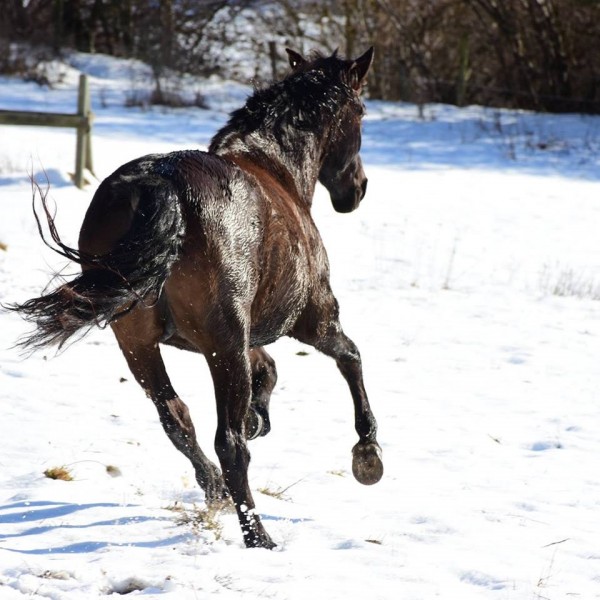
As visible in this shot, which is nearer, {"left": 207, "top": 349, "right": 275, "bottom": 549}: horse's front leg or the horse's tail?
the horse's tail

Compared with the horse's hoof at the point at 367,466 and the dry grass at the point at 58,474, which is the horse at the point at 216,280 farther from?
the dry grass at the point at 58,474

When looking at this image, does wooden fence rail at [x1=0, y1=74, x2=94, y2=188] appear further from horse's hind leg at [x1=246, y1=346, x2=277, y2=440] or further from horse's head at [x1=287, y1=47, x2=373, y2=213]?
horse's hind leg at [x1=246, y1=346, x2=277, y2=440]

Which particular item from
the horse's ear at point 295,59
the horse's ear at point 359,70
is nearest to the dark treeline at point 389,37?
the horse's ear at point 295,59

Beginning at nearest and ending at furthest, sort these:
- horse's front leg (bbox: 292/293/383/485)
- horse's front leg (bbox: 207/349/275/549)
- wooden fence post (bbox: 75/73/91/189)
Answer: horse's front leg (bbox: 207/349/275/549) → horse's front leg (bbox: 292/293/383/485) → wooden fence post (bbox: 75/73/91/189)

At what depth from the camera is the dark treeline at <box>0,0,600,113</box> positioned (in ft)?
70.6

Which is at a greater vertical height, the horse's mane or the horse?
the horse's mane

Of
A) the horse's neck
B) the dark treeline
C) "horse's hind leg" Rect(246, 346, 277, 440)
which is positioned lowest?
"horse's hind leg" Rect(246, 346, 277, 440)

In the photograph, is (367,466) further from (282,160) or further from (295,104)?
(295,104)

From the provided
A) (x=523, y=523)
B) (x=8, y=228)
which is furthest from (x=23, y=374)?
(x=8, y=228)

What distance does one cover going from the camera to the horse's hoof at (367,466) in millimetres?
5020

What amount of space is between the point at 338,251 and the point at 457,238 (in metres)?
1.84


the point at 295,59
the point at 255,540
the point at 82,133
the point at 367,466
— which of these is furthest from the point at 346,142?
the point at 82,133

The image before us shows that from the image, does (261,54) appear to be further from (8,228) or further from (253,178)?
(253,178)

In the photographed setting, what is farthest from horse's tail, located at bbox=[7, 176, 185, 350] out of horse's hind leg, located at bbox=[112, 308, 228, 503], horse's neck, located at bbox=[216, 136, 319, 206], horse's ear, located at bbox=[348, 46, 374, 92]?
horse's ear, located at bbox=[348, 46, 374, 92]
